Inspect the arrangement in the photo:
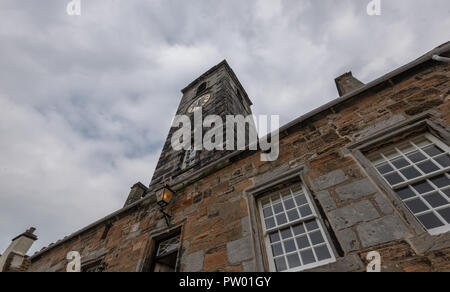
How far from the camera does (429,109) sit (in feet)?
13.6

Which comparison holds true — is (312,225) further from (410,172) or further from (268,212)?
(410,172)

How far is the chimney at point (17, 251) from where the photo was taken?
6.83 meters

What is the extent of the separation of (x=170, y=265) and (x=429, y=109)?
6767 millimetres

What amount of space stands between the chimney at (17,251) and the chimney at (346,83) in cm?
1117

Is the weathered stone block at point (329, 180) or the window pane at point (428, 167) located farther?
the weathered stone block at point (329, 180)

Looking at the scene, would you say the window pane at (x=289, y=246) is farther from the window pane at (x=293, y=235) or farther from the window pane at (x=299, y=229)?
the window pane at (x=299, y=229)

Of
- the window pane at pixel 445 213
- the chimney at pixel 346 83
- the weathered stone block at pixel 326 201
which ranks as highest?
the chimney at pixel 346 83

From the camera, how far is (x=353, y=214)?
140 inches

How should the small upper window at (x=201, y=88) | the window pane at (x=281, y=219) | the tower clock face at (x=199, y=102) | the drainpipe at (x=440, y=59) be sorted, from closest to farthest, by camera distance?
1. the window pane at (x=281, y=219)
2. the drainpipe at (x=440, y=59)
3. the tower clock face at (x=199, y=102)
4. the small upper window at (x=201, y=88)

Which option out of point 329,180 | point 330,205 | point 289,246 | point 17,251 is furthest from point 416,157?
point 17,251

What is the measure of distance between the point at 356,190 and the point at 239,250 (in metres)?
2.34

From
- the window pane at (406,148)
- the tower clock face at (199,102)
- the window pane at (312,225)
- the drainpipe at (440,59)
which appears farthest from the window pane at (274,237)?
the tower clock face at (199,102)
